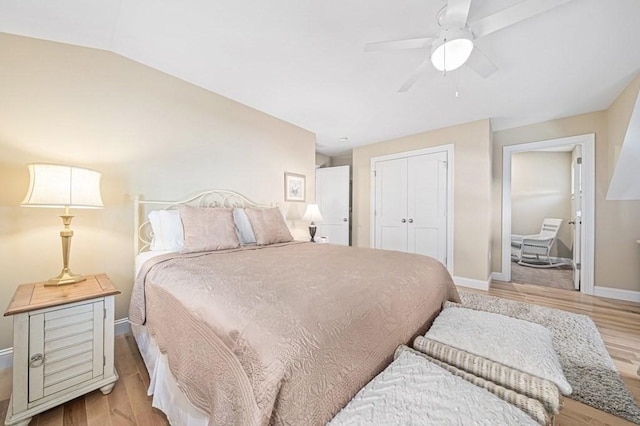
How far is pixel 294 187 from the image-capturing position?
3848 mm

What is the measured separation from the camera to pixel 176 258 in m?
1.77

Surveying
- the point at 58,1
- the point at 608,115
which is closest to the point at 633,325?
the point at 608,115

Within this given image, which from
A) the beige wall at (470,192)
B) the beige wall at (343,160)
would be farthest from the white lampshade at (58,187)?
the beige wall at (343,160)

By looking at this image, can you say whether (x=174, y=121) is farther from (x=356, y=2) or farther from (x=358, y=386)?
(x=358, y=386)

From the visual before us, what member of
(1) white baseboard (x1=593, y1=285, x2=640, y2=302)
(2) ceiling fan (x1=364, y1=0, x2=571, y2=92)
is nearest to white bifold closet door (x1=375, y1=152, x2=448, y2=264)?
(1) white baseboard (x1=593, y1=285, x2=640, y2=302)

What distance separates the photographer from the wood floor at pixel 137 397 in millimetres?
1306

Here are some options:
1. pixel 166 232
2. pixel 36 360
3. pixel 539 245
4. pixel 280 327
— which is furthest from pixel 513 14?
pixel 539 245

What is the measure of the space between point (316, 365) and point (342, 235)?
14.4 feet

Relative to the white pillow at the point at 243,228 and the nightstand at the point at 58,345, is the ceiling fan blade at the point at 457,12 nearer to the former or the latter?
the white pillow at the point at 243,228

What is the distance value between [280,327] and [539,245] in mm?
6456

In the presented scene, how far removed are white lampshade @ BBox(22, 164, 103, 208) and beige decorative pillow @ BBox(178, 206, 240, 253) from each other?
0.63m

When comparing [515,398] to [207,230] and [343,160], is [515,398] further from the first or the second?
[343,160]

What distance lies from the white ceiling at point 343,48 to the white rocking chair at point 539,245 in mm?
2989

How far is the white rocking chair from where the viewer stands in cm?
508
